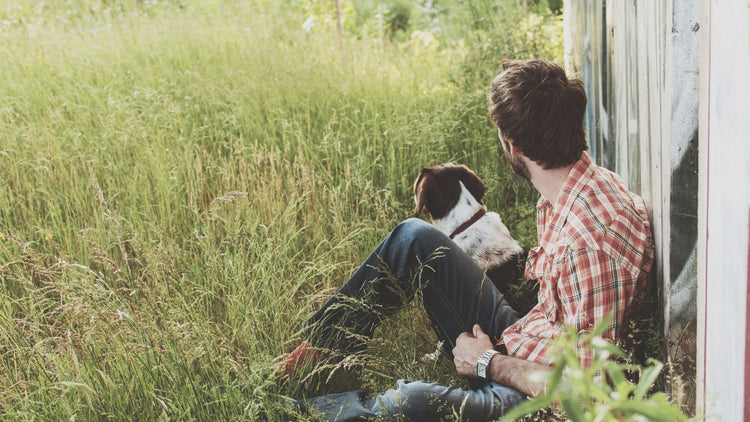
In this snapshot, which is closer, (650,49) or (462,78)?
(650,49)

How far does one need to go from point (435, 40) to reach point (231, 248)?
13.3 ft

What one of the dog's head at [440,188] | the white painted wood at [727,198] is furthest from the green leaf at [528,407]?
the dog's head at [440,188]

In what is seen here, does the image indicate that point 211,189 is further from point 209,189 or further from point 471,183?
point 471,183

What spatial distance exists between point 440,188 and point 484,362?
3.78ft

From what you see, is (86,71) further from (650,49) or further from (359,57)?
(650,49)

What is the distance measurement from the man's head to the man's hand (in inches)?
27.7

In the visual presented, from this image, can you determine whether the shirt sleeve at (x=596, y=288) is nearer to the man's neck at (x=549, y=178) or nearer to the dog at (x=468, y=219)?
the man's neck at (x=549, y=178)

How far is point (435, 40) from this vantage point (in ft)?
22.7

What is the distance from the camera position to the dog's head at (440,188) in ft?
11.2

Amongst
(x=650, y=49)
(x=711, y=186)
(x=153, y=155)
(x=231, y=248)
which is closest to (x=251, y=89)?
(x=153, y=155)

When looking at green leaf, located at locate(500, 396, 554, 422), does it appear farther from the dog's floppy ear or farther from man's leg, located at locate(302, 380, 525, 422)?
the dog's floppy ear

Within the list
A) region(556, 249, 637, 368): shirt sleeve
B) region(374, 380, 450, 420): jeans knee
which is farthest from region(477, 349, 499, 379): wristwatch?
region(556, 249, 637, 368): shirt sleeve

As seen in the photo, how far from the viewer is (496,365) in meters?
2.44

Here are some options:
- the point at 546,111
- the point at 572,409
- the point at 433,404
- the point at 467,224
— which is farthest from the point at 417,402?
the point at 572,409
